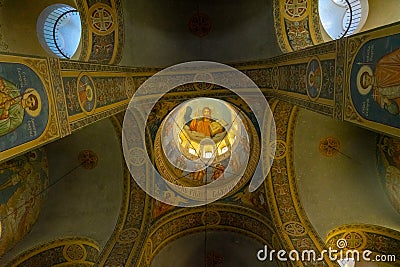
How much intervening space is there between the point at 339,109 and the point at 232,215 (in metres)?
6.88

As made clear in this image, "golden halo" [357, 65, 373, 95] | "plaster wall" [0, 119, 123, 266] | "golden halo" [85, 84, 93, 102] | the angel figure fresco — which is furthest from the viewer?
"plaster wall" [0, 119, 123, 266]

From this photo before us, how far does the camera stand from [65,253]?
9.80m

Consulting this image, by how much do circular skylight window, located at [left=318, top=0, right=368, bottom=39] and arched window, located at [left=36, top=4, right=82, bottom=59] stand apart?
659cm

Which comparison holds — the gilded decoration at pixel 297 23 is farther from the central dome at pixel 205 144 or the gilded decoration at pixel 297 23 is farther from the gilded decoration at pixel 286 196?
the central dome at pixel 205 144

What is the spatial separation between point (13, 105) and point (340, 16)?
26.2ft

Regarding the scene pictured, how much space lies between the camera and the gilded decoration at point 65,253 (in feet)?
31.4

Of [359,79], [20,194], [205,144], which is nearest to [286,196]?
[205,144]

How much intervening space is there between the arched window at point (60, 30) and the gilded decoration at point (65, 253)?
5.05 m

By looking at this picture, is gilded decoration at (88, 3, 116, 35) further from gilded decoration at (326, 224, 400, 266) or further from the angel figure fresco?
gilded decoration at (326, 224, 400, 266)

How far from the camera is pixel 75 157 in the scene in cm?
1034

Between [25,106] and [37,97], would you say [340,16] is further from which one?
[25,106]

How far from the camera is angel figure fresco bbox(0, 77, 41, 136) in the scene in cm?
409

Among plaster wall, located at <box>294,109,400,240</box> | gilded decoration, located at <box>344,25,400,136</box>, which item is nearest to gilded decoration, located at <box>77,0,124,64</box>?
plaster wall, located at <box>294,109,400,240</box>
